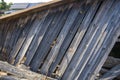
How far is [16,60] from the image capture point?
20.1 feet

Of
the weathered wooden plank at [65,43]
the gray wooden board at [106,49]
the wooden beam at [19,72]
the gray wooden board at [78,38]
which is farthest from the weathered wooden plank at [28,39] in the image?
the gray wooden board at [106,49]

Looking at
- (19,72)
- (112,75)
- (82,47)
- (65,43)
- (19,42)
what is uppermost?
(82,47)

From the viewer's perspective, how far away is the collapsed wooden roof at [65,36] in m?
5.02

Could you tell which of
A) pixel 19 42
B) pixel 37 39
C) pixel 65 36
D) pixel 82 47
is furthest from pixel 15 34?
pixel 82 47

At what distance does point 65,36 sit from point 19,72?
4.83ft

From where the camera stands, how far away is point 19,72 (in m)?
5.84

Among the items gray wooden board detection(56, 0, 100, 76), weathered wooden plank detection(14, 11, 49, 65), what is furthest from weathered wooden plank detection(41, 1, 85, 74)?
weathered wooden plank detection(14, 11, 49, 65)

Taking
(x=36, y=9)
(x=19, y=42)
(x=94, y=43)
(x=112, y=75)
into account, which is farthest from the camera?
(x=19, y=42)

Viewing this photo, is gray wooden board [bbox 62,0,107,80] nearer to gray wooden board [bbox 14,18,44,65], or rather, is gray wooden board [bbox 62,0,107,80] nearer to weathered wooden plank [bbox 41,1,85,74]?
weathered wooden plank [bbox 41,1,85,74]

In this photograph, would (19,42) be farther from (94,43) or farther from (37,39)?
(94,43)

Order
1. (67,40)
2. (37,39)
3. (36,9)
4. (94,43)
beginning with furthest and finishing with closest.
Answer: (37,39)
(36,9)
(67,40)
(94,43)

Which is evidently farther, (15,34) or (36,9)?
(15,34)

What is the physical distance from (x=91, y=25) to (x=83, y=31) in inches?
8.7

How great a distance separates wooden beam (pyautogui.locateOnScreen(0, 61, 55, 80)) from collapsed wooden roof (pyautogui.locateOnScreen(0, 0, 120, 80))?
16 cm
